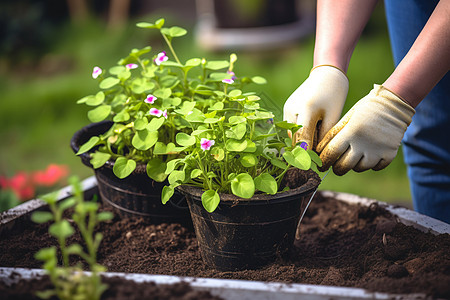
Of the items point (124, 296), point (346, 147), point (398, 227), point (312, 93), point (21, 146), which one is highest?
point (312, 93)

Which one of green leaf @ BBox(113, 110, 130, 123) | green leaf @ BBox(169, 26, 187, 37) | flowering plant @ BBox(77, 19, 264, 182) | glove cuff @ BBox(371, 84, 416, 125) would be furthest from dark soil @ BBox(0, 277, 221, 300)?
green leaf @ BBox(169, 26, 187, 37)

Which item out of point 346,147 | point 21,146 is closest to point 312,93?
point 346,147

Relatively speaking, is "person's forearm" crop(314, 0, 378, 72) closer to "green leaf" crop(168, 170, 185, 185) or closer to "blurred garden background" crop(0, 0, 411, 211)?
"green leaf" crop(168, 170, 185, 185)

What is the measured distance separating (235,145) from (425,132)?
1089 mm

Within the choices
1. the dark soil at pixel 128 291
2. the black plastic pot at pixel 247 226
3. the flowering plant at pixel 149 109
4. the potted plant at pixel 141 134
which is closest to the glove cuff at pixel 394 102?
the black plastic pot at pixel 247 226

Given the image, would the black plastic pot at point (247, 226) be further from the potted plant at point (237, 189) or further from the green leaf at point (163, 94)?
the green leaf at point (163, 94)

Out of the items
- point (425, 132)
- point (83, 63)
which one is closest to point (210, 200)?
point (425, 132)

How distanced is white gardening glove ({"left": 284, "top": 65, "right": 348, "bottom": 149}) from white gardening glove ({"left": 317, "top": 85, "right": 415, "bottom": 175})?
0.28ft

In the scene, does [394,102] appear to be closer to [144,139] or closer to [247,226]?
[247,226]

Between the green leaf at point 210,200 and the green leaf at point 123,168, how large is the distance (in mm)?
329

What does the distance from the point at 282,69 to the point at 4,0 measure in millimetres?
3653

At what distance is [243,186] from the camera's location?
122 centimetres

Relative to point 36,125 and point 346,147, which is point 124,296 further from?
point 36,125

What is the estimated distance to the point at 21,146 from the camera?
380 centimetres
